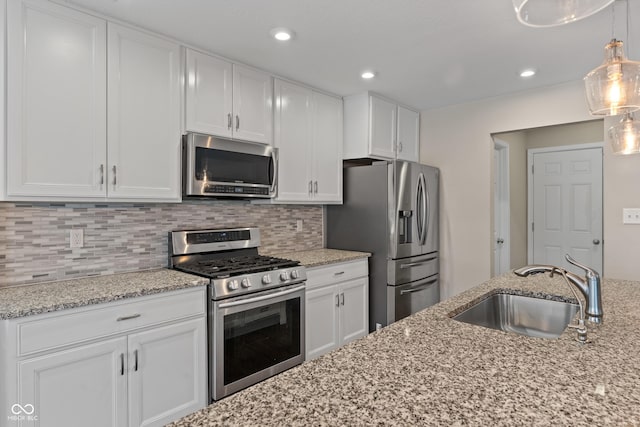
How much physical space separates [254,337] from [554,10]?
7.13 ft

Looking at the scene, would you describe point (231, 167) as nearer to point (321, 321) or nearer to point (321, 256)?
point (321, 256)

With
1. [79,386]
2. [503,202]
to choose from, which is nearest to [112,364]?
[79,386]

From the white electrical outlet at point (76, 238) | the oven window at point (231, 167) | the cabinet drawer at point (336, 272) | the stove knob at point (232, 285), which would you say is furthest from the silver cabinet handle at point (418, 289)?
the white electrical outlet at point (76, 238)

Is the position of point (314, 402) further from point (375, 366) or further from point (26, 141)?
point (26, 141)

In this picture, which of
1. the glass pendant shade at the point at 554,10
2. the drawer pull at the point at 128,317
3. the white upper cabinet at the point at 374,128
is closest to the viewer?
the glass pendant shade at the point at 554,10

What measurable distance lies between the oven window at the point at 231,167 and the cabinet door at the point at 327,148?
0.60m

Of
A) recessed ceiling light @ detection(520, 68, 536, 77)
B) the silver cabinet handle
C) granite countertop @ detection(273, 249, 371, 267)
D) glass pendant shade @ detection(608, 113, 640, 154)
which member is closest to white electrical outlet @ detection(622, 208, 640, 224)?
glass pendant shade @ detection(608, 113, 640, 154)

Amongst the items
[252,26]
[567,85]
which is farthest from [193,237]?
[567,85]

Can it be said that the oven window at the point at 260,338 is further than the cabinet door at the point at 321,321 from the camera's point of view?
No

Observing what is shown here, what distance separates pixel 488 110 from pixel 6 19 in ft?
11.7

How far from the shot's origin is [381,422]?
2.38 ft

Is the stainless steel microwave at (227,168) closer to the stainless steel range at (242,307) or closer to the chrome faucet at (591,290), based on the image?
the stainless steel range at (242,307)

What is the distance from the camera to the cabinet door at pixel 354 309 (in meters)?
3.08

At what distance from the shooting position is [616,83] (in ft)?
4.73
